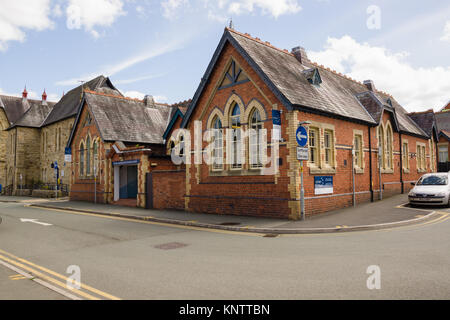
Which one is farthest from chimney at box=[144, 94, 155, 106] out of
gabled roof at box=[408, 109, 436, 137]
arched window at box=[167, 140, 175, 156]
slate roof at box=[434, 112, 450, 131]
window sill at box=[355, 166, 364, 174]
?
slate roof at box=[434, 112, 450, 131]

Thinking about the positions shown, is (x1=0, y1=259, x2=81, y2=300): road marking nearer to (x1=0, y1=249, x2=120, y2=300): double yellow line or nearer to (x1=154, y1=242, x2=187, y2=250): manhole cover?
(x1=0, y1=249, x2=120, y2=300): double yellow line

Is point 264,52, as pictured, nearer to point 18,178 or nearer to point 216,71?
point 216,71

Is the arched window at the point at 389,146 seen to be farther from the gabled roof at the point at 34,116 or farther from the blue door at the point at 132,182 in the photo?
the gabled roof at the point at 34,116

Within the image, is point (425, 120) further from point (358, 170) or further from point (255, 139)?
point (255, 139)

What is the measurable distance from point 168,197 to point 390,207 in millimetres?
11297

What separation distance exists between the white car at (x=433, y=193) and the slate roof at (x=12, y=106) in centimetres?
5392

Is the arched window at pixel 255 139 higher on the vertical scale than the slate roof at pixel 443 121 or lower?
lower

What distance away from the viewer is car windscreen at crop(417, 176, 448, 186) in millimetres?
16472

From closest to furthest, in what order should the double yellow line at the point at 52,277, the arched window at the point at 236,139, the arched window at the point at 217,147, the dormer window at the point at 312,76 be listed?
the double yellow line at the point at 52,277
the arched window at the point at 236,139
the arched window at the point at 217,147
the dormer window at the point at 312,76

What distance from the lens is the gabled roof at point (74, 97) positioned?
128 ft

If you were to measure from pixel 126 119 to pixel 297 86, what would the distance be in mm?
17277


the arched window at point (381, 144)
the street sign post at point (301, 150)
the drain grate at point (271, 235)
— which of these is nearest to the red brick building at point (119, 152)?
the street sign post at point (301, 150)
